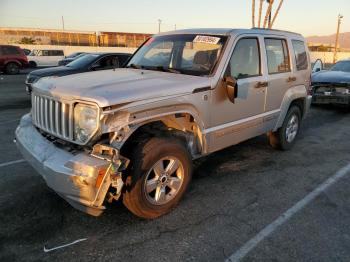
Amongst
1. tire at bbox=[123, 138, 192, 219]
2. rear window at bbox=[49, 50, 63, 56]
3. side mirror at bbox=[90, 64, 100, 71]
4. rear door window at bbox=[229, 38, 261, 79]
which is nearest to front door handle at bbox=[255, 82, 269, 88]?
rear door window at bbox=[229, 38, 261, 79]

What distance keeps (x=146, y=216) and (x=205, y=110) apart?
1385 mm

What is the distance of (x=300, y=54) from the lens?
6.04 meters

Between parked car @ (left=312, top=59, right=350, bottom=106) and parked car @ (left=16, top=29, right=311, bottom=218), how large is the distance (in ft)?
17.1

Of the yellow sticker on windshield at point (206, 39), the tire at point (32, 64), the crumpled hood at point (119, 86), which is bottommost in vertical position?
the tire at point (32, 64)

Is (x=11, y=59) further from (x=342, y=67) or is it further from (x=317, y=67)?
(x=342, y=67)

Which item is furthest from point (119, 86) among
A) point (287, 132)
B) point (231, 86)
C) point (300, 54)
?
point (300, 54)

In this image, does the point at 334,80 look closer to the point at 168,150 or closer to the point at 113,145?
the point at 168,150

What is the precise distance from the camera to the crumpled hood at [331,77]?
9.82 meters

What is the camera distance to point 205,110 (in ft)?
13.2

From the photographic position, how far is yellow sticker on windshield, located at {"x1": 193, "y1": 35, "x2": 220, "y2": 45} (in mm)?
4398

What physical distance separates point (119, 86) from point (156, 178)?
1019mm

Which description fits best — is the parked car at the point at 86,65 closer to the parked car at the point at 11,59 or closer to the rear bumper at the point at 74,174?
the rear bumper at the point at 74,174

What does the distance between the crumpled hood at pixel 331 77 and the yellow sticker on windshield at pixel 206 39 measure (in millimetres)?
6743

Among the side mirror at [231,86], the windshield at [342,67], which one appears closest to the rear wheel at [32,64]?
the windshield at [342,67]
